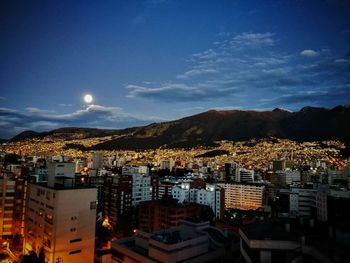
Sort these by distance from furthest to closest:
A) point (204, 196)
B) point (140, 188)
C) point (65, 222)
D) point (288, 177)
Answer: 1. point (288, 177)
2. point (140, 188)
3. point (204, 196)
4. point (65, 222)

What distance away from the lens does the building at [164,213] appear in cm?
2530

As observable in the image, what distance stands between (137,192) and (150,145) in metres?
97.1

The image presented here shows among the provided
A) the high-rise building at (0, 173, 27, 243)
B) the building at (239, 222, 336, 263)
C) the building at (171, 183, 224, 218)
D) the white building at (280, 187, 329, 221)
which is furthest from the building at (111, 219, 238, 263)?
the white building at (280, 187, 329, 221)

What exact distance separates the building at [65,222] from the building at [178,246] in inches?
72.9

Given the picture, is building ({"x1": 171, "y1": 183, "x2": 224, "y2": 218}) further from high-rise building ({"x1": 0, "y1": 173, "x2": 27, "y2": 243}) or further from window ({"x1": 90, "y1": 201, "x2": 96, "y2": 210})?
window ({"x1": 90, "y1": 201, "x2": 96, "y2": 210})

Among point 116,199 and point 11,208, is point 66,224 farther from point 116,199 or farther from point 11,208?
point 116,199

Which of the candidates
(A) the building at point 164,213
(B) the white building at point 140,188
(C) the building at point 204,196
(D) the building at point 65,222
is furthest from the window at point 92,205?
(C) the building at point 204,196

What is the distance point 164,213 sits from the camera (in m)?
25.8

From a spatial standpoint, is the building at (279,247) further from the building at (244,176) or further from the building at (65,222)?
the building at (244,176)

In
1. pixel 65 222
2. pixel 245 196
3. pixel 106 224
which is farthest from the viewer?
pixel 245 196

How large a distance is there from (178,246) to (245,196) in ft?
109

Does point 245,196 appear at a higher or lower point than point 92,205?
lower

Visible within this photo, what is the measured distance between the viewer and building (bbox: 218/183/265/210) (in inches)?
1741

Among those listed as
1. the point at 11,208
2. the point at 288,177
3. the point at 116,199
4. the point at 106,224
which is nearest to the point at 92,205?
the point at 11,208
